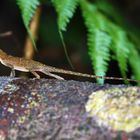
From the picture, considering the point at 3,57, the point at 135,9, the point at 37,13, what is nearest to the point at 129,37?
the point at 37,13

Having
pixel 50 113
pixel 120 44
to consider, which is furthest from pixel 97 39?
pixel 50 113

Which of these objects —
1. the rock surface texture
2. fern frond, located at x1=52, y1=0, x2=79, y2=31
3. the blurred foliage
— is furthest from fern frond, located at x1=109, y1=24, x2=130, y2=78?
the rock surface texture

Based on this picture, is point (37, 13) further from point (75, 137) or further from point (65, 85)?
point (75, 137)

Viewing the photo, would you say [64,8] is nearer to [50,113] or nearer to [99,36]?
[99,36]

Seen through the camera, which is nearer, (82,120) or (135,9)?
(82,120)

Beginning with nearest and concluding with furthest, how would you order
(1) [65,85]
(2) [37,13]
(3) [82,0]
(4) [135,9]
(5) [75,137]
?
(5) [75,137] → (1) [65,85] → (3) [82,0] → (2) [37,13] → (4) [135,9]

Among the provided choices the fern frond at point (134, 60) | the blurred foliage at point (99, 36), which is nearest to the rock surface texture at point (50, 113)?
the blurred foliage at point (99, 36)

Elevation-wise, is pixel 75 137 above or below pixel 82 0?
below

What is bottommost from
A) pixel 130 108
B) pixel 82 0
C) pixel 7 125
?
pixel 7 125

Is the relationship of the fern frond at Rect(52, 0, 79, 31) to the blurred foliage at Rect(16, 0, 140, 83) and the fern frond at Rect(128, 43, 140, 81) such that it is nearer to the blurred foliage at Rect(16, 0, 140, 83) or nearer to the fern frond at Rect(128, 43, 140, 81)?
the blurred foliage at Rect(16, 0, 140, 83)
